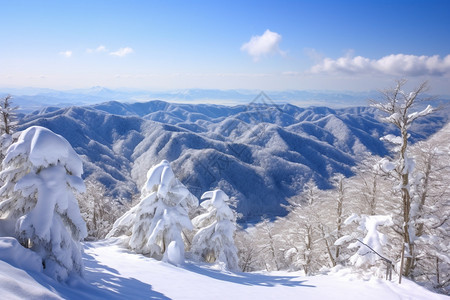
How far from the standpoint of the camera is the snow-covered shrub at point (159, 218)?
39.8 ft

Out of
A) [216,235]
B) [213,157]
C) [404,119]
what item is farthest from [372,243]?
[213,157]

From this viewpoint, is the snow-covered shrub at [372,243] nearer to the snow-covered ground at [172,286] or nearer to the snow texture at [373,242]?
the snow texture at [373,242]

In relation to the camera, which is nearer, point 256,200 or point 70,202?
point 70,202

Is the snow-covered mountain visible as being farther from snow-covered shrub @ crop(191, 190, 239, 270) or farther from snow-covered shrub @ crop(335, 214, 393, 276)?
snow-covered shrub @ crop(335, 214, 393, 276)

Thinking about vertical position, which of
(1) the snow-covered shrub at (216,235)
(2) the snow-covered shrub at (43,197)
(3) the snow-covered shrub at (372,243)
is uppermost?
(2) the snow-covered shrub at (43,197)

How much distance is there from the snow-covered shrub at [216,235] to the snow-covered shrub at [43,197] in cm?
909

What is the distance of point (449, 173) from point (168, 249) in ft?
43.9

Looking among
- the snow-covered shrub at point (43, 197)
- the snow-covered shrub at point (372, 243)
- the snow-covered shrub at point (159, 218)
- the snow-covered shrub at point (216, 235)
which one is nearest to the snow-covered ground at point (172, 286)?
the snow-covered shrub at point (43, 197)

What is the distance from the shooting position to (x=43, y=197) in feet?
18.9

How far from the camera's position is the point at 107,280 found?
23.3 feet

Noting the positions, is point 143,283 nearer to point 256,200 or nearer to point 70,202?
point 70,202

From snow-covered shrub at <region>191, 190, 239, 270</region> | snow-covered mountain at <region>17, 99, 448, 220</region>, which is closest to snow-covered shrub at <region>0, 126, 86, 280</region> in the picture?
snow-covered shrub at <region>191, 190, 239, 270</region>

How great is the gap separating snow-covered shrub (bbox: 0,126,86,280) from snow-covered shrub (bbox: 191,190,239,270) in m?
9.09

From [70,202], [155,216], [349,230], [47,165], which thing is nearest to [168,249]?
[155,216]
